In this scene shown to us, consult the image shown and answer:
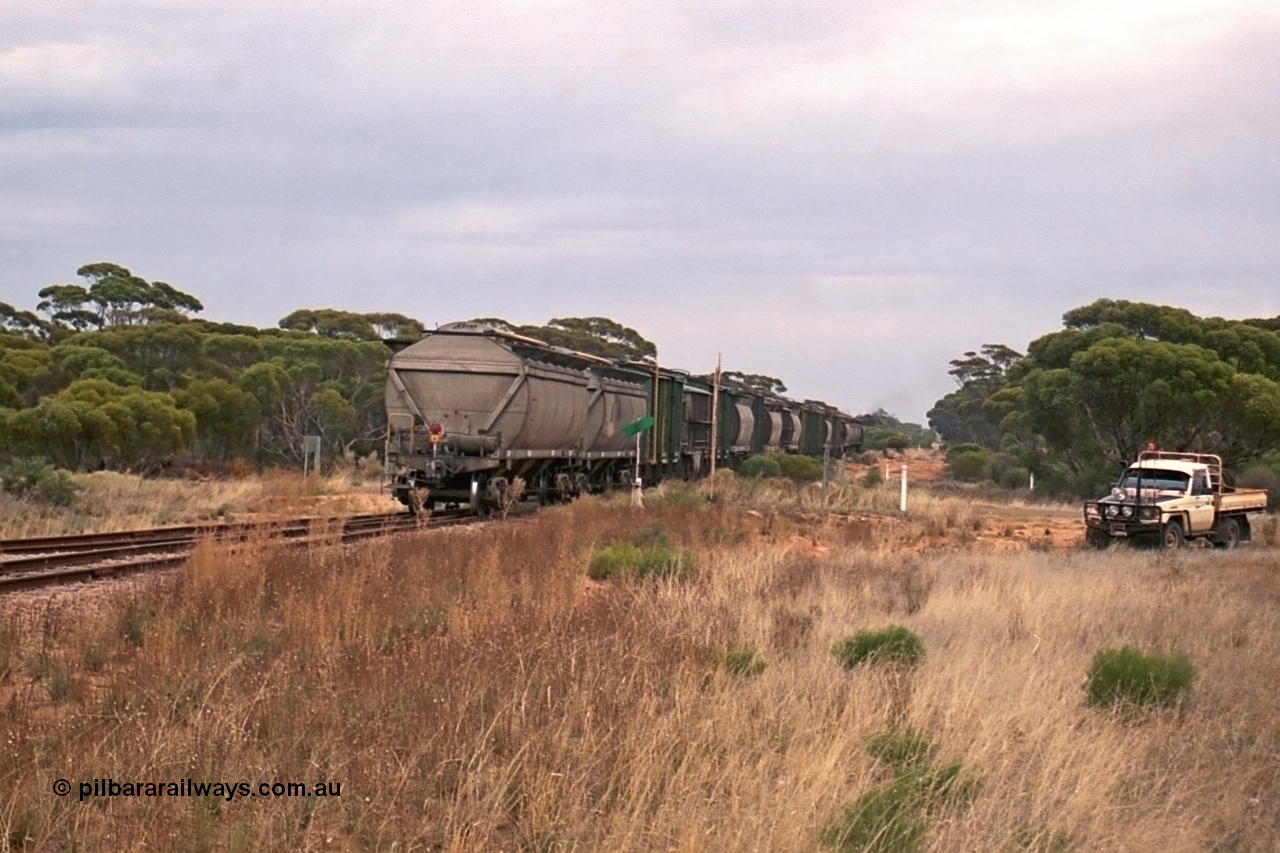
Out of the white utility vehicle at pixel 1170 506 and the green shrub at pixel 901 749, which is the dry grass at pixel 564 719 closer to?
the green shrub at pixel 901 749

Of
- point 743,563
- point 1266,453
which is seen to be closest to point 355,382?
point 1266,453

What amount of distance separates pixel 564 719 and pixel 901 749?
1.93 m

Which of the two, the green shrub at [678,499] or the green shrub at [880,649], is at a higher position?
the green shrub at [678,499]

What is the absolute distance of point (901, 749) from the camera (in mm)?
7449

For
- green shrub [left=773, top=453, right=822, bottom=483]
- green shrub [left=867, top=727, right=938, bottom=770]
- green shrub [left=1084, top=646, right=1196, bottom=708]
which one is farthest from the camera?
green shrub [left=773, top=453, right=822, bottom=483]

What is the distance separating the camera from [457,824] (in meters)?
5.59

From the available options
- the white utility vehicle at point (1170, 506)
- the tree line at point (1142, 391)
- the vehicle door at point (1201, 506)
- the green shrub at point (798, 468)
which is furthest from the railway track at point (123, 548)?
the green shrub at point (798, 468)

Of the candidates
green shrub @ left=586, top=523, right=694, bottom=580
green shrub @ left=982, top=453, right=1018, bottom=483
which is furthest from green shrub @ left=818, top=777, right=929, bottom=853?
green shrub @ left=982, top=453, right=1018, bottom=483

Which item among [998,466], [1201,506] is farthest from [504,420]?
[998,466]

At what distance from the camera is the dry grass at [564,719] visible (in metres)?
5.70

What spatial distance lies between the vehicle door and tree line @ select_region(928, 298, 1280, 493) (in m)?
7.73

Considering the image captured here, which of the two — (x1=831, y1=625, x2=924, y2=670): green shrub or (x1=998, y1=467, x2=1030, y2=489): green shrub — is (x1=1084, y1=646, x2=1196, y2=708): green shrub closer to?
(x1=831, y1=625, x2=924, y2=670): green shrub

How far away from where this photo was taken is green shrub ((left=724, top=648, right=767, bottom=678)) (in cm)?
915

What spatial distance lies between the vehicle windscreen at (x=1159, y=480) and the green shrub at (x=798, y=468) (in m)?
24.5
